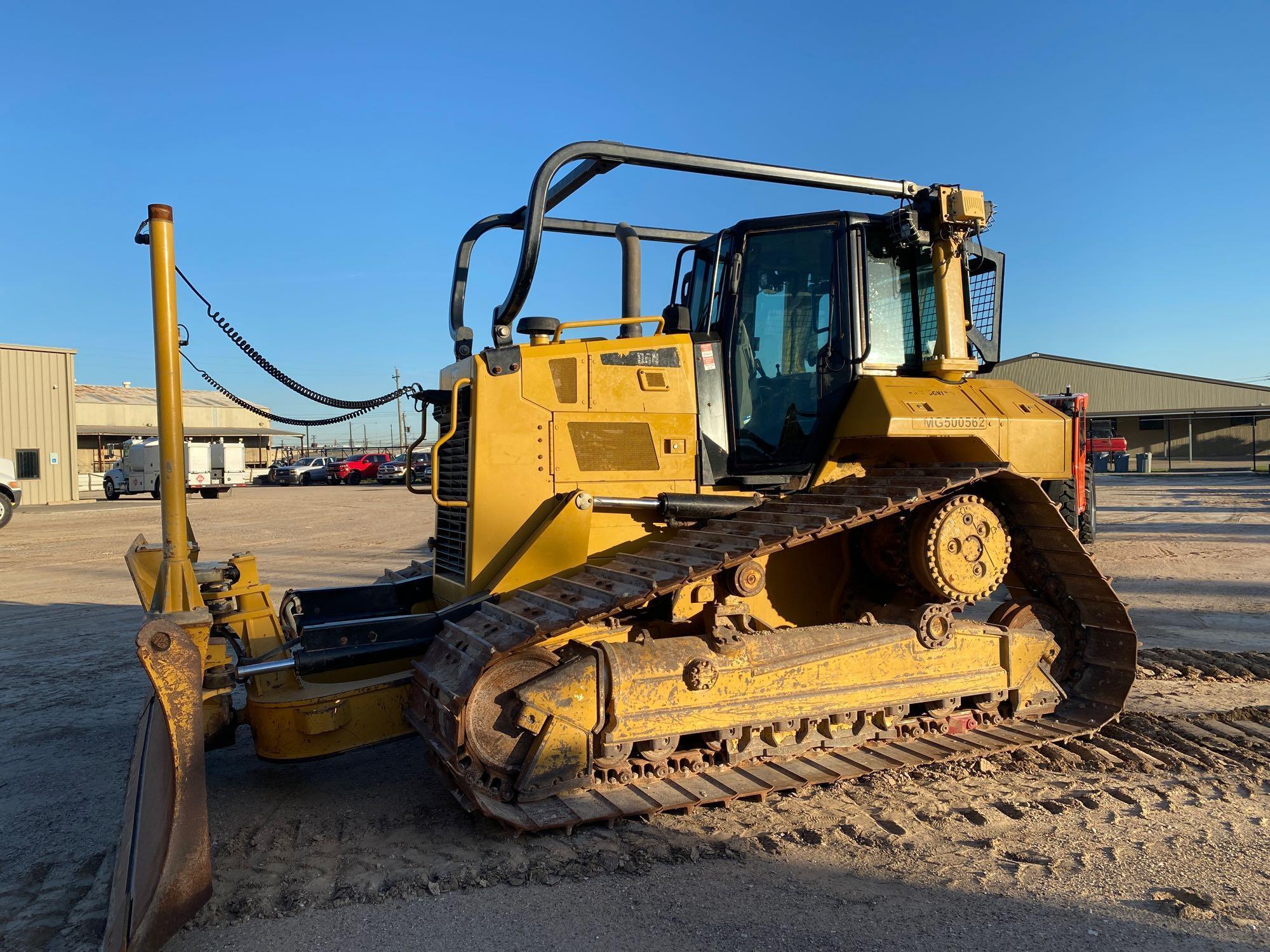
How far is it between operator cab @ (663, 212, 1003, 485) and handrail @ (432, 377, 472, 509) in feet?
4.45

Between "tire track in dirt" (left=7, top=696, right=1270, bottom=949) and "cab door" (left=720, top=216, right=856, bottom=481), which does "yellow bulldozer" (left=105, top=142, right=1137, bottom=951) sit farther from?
"tire track in dirt" (left=7, top=696, right=1270, bottom=949)

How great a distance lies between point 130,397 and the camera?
61406 mm

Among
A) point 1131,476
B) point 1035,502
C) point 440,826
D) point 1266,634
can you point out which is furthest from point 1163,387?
point 440,826

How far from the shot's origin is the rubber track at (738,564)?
4.25 m

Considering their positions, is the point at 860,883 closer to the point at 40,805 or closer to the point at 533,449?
the point at 533,449

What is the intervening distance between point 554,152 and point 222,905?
155 inches

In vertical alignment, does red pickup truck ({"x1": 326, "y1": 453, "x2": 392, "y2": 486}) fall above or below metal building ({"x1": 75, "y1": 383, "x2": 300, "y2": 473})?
below

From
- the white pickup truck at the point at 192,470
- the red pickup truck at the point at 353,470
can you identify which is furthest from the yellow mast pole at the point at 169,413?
the red pickup truck at the point at 353,470

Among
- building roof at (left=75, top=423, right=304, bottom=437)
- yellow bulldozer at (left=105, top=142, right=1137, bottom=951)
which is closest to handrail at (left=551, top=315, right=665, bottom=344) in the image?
yellow bulldozer at (left=105, top=142, right=1137, bottom=951)

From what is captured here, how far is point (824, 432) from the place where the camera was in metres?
5.53

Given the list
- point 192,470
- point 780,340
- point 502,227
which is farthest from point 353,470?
point 780,340

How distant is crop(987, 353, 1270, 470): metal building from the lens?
1770 inches

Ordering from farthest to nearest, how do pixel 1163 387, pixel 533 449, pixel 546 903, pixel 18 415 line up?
1. pixel 1163 387
2. pixel 18 415
3. pixel 533 449
4. pixel 546 903

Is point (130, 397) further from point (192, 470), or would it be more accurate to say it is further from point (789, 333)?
point (789, 333)
